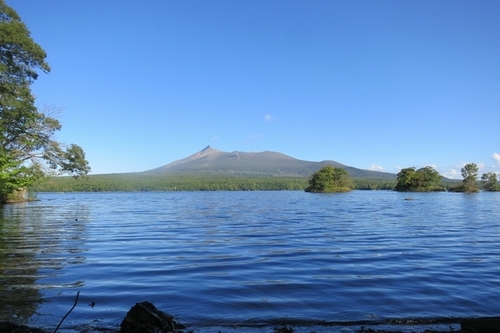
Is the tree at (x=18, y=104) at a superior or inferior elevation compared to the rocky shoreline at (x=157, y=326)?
superior

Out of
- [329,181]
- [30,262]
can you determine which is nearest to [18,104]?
[30,262]

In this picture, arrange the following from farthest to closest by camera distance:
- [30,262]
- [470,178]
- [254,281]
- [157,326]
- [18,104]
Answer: [470,178] < [18,104] < [30,262] < [254,281] < [157,326]

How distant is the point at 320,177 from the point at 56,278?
488ft

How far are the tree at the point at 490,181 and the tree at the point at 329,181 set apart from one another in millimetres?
55786

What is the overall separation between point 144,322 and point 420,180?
16984cm

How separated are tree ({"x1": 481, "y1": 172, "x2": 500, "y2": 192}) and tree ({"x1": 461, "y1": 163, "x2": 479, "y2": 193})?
1984cm

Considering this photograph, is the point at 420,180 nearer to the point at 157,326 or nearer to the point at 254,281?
the point at 254,281

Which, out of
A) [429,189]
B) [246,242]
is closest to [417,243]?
[246,242]

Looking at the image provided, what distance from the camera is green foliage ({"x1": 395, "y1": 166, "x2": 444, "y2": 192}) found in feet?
529

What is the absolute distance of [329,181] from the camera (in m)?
157

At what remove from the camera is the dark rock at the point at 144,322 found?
19.9 feet

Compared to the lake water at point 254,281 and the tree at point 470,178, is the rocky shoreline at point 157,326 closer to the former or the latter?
the lake water at point 254,281

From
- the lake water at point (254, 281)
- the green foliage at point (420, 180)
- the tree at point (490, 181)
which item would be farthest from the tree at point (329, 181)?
the lake water at point (254, 281)

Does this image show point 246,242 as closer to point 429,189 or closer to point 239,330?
point 239,330
